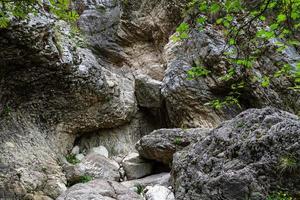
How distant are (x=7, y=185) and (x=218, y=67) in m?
8.17

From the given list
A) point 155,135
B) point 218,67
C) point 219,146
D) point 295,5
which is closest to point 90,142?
point 155,135

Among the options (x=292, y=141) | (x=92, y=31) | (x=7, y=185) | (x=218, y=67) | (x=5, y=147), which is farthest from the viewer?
(x=92, y=31)

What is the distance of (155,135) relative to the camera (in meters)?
10.3

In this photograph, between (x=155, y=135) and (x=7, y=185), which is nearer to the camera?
(x=7, y=185)

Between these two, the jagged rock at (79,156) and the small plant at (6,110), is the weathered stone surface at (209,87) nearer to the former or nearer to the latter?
the jagged rock at (79,156)

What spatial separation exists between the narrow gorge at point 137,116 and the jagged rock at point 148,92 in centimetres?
5

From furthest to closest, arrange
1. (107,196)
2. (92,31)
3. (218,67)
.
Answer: (92,31), (218,67), (107,196)

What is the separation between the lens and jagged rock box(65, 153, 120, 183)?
9.84 metres

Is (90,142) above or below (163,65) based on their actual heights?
below

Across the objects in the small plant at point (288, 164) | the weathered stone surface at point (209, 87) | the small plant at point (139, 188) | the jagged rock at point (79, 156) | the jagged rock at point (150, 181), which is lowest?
the small plant at point (139, 188)

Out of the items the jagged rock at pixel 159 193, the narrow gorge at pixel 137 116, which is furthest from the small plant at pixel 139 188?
the jagged rock at pixel 159 193

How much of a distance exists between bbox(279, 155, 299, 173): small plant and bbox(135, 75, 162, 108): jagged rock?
8.74m

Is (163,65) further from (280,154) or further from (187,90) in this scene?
(280,154)

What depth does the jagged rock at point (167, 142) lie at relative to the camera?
9641 mm
